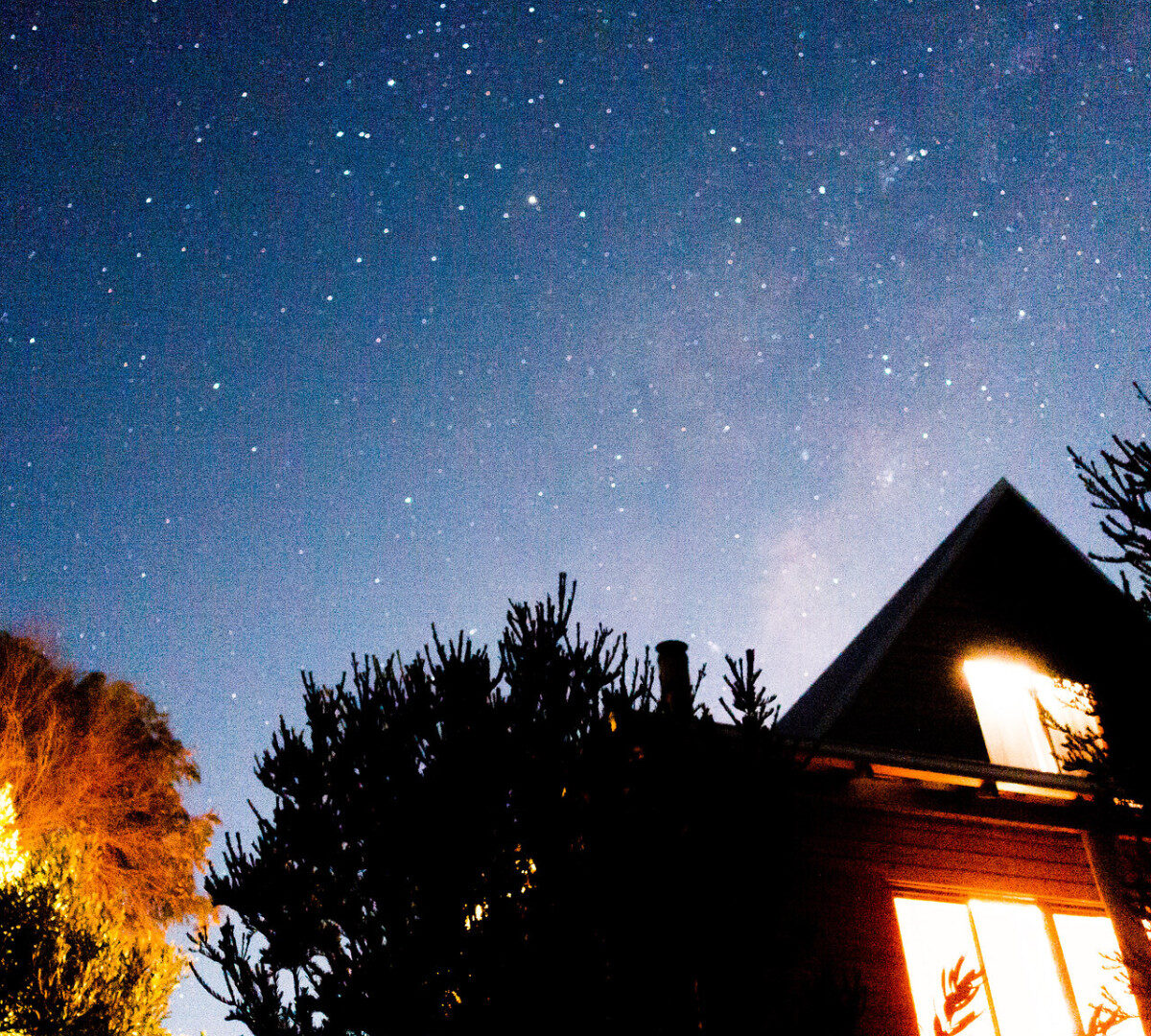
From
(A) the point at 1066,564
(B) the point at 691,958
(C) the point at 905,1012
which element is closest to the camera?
(B) the point at 691,958

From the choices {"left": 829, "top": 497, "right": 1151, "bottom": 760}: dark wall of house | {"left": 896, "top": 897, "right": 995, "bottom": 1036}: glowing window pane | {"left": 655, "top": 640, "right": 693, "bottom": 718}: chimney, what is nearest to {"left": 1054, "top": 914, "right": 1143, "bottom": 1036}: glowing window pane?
{"left": 896, "top": 897, "right": 995, "bottom": 1036}: glowing window pane

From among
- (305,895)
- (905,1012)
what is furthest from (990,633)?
(305,895)

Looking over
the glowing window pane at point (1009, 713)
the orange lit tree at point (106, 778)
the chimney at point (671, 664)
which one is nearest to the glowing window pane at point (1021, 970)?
the glowing window pane at point (1009, 713)

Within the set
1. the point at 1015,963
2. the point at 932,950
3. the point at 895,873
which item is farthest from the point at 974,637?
the point at 932,950

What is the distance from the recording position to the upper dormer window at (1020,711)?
9.26m

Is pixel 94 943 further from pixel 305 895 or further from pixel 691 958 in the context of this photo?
pixel 691 958

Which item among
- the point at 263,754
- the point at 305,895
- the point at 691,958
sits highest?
the point at 263,754

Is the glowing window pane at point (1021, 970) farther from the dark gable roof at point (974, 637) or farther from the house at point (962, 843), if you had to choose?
the dark gable roof at point (974, 637)

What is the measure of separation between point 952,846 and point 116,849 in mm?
19467

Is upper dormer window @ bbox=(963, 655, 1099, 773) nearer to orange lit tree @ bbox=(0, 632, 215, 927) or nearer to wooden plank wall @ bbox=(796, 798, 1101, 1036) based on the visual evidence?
wooden plank wall @ bbox=(796, 798, 1101, 1036)

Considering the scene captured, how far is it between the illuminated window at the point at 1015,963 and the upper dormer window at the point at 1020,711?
1.77 m

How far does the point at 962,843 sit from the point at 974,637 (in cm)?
309

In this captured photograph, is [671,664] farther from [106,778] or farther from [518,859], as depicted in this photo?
[106,778]

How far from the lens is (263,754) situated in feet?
18.7
